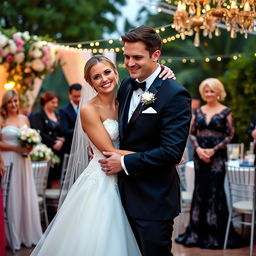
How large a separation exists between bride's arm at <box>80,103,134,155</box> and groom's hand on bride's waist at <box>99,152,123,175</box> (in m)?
0.09

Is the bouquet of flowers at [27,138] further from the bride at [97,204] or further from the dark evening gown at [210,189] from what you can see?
the bride at [97,204]

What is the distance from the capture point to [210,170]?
23.6ft

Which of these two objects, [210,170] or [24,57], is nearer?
[210,170]

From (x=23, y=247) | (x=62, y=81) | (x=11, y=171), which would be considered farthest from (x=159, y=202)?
(x=62, y=81)

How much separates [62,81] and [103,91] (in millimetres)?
19714

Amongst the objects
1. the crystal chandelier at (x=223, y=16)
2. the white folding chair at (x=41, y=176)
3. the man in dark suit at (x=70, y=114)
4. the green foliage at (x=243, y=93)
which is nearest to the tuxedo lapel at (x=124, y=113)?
the crystal chandelier at (x=223, y=16)

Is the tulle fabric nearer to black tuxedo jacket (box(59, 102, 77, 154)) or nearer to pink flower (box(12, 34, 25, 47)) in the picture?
black tuxedo jacket (box(59, 102, 77, 154))

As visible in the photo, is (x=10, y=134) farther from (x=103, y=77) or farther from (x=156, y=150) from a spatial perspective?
(x=156, y=150)

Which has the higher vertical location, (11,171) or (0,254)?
(11,171)

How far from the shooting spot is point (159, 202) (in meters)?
3.70

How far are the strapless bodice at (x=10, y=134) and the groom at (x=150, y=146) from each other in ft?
10.9

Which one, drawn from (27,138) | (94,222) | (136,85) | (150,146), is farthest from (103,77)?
(27,138)

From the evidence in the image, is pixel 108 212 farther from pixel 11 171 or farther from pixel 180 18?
pixel 180 18

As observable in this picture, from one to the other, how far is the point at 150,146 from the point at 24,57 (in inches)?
210
